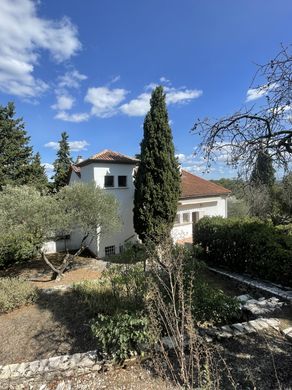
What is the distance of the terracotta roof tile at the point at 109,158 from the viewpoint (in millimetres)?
17250

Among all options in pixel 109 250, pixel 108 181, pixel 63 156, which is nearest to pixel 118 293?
pixel 109 250

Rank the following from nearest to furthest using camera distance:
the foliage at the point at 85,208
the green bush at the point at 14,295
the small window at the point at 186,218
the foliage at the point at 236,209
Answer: the green bush at the point at 14,295
the foliage at the point at 85,208
the small window at the point at 186,218
the foliage at the point at 236,209

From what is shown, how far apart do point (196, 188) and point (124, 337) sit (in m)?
18.9

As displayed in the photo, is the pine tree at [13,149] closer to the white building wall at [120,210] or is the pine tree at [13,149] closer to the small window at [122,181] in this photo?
the white building wall at [120,210]

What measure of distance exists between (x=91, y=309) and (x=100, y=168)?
1151cm

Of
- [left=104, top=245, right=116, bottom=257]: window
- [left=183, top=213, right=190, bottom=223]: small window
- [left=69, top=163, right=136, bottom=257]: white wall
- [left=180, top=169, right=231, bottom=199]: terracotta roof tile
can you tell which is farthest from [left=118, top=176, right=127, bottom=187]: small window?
[left=183, top=213, right=190, bottom=223]: small window

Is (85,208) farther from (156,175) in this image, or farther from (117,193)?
(117,193)

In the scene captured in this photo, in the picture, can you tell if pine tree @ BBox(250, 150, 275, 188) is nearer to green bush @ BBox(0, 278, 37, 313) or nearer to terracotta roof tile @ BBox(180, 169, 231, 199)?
green bush @ BBox(0, 278, 37, 313)

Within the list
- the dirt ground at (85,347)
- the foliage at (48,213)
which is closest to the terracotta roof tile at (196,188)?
the foliage at (48,213)

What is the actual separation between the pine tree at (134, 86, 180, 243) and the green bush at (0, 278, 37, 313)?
327 inches

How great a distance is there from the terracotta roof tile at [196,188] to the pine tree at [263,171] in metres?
15.5

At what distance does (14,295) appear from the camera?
8.08 metres

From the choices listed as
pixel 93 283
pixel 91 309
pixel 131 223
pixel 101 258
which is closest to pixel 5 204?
pixel 93 283

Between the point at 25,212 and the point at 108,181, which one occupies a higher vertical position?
the point at 108,181
